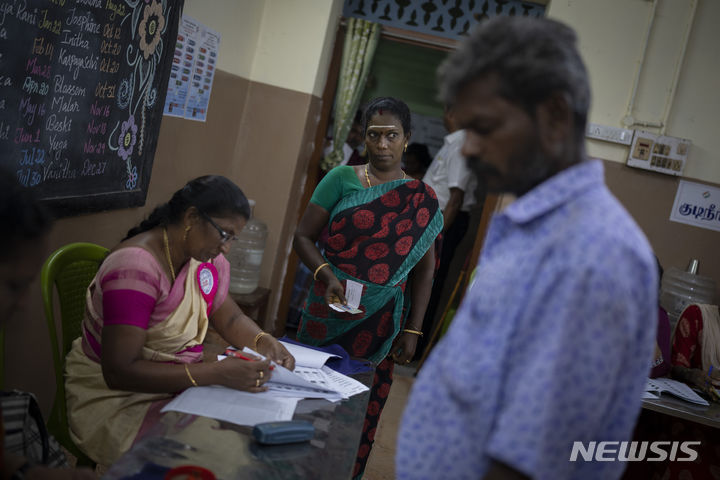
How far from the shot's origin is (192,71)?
320 centimetres

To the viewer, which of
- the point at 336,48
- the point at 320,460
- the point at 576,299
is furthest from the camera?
the point at 336,48

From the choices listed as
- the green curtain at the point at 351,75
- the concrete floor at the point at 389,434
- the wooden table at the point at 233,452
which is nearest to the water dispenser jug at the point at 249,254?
the green curtain at the point at 351,75

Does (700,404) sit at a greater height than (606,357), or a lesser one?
lesser

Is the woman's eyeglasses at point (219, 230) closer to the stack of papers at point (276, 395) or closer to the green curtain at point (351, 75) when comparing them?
the stack of papers at point (276, 395)

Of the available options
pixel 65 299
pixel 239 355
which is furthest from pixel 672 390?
pixel 65 299

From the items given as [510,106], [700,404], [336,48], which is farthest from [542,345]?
[336,48]

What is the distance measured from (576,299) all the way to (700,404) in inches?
83.3

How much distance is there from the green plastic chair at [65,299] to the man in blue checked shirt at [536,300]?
1189mm

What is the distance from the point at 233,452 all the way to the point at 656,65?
12.8 ft

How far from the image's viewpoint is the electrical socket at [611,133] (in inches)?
158

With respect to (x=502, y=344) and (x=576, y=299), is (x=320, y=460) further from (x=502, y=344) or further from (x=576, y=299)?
(x=576, y=299)

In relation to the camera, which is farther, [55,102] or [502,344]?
[55,102]

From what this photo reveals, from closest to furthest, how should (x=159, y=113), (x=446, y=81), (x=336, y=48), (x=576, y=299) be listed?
(x=576, y=299), (x=446, y=81), (x=159, y=113), (x=336, y=48)

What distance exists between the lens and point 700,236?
4082mm
